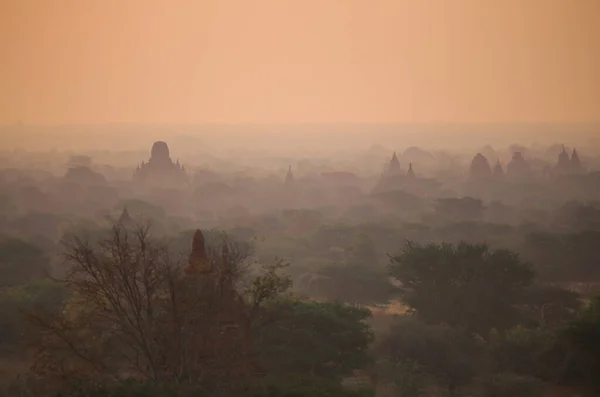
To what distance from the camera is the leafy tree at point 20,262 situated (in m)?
44.2

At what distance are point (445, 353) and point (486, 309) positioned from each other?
6.44m

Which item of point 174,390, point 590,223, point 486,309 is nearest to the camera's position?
point 174,390

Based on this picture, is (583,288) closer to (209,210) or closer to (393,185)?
(209,210)

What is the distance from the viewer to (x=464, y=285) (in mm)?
34938

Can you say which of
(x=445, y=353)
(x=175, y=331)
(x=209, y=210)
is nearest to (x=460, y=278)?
(x=445, y=353)

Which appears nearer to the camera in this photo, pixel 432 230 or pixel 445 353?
pixel 445 353

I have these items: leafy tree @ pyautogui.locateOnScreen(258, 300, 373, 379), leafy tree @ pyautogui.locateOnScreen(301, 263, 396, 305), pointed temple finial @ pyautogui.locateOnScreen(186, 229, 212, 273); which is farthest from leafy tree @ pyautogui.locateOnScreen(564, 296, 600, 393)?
leafy tree @ pyautogui.locateOnScreen(301, 263, 396, 305)

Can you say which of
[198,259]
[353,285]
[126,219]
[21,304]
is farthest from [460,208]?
[198,259]

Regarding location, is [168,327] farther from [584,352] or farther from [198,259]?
[584,352]

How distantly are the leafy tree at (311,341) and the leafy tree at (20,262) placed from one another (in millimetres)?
20999

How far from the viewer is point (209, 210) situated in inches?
3324

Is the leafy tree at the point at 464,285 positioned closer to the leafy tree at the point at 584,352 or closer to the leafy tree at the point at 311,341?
the leafy tree at the point at 584,352

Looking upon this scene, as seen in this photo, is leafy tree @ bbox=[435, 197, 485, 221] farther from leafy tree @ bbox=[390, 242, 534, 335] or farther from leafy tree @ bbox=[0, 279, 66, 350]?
leafy tree @ bbox=[0, 279, 66, 350]

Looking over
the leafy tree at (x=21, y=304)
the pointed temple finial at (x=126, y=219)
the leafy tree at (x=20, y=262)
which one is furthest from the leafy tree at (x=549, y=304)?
the pointed temple finial at (x=126, y=219)
